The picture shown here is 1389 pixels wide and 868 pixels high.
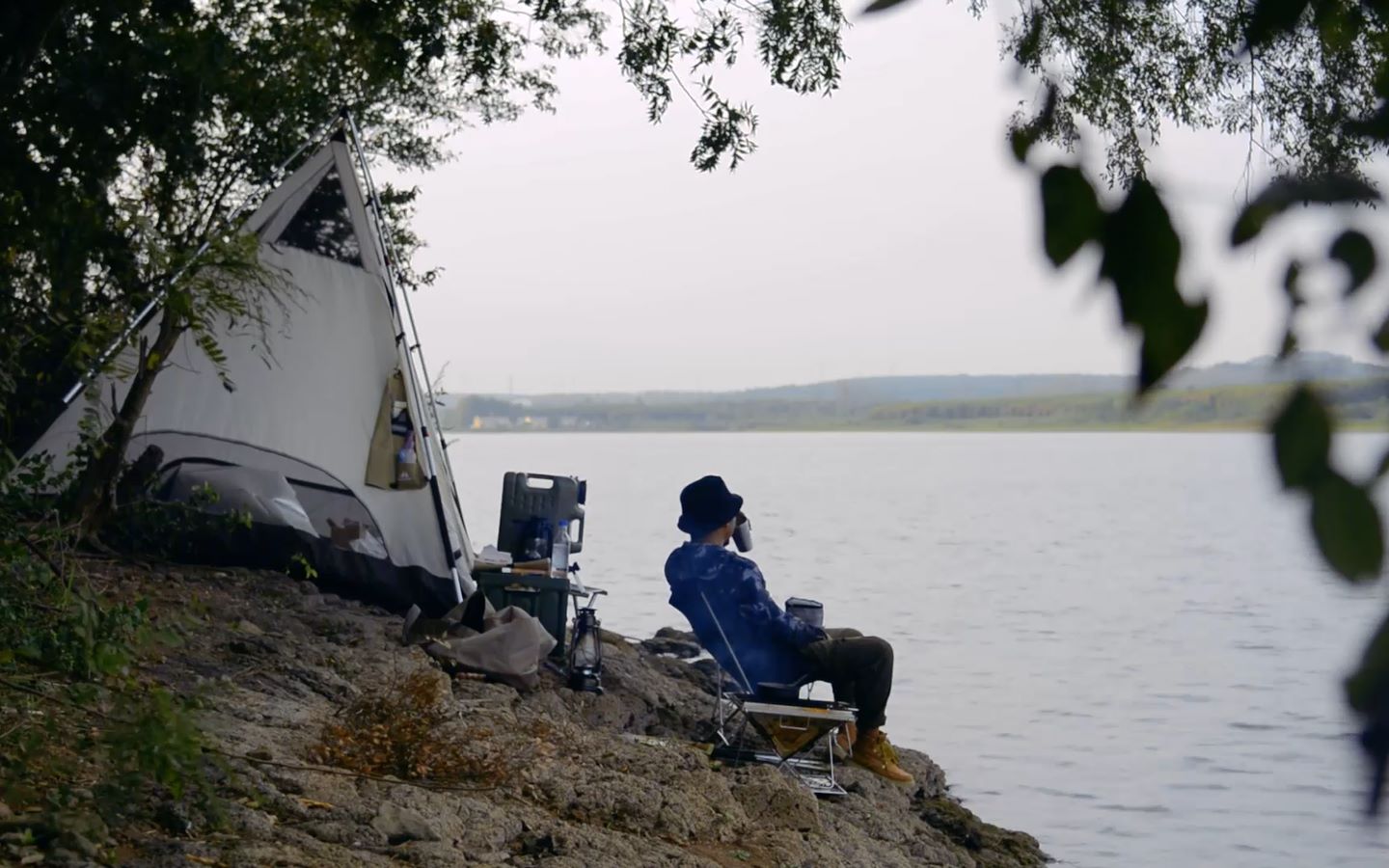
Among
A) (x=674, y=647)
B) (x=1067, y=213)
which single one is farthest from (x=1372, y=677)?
(x=674, y=647)

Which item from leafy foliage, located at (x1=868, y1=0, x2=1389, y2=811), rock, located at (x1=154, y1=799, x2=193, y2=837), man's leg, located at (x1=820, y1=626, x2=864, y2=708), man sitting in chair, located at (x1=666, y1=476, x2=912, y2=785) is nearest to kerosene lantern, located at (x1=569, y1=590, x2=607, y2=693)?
man sitting in chair, located at (x1=666, y1=476, x2=912, y2=785)

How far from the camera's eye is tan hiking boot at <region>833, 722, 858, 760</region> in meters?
6.98

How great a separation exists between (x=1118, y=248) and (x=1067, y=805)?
28.2 feet

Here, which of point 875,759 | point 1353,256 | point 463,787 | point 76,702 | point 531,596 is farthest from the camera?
point 531,596

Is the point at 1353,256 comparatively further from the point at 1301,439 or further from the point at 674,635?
the point at 674,635

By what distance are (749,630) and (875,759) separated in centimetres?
95

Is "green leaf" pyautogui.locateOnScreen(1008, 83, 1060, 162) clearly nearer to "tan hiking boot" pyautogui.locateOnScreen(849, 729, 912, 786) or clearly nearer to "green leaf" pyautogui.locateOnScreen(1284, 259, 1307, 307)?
"green leaf" pyautogui.locateOnScreen(1284, 259, 1307, 307)

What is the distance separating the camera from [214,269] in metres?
6.83

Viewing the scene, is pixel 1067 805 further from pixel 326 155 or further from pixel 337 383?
pixel 326 155

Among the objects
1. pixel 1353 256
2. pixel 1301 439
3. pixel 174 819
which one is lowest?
pixel 174 819

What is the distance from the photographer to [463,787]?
4750 millimetres

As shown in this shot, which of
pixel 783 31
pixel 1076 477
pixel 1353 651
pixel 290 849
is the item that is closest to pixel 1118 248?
pixel 1353 651

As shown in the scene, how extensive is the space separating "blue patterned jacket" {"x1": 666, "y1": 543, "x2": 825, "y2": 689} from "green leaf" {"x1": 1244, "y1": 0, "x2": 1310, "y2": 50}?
18.5 ft

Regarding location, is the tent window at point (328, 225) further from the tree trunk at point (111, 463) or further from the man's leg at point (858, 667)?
the man's leg at point (858, 667)
